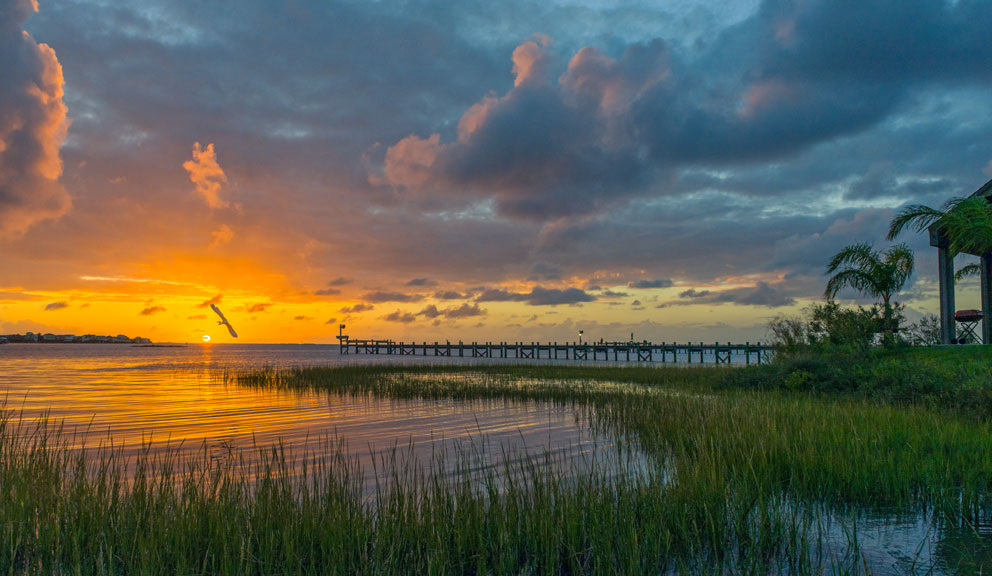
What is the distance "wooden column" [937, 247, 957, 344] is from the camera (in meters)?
21.3

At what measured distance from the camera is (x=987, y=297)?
2130 cm

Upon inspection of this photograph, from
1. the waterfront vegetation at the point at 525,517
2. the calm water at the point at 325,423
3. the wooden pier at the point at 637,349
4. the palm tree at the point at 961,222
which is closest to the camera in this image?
the waterfront vegetation at the point at 525,517

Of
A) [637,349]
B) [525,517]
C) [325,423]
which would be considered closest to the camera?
[525,517]

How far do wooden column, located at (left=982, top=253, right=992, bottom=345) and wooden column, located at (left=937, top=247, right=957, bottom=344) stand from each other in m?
0.97

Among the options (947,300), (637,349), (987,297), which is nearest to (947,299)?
(947,300)

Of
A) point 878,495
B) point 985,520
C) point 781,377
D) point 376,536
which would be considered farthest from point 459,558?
point 781,377

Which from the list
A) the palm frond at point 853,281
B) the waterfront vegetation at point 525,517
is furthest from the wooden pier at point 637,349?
the waterfront vegetation at point 525,517

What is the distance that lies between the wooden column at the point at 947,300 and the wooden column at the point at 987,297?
0.97 metres

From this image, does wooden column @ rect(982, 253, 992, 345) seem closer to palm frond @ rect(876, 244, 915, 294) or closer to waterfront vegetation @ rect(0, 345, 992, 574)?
palm frond @ rect(876, 244, 915, 294)

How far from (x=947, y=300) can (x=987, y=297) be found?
152 centimetres

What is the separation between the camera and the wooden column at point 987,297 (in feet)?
68.9

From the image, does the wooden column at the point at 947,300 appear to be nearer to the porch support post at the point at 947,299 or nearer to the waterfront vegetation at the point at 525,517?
the porch support post at the point at 947,299

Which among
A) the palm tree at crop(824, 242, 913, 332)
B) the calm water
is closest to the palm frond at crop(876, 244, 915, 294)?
the palm tree at crop(824, 242, 913, 332)

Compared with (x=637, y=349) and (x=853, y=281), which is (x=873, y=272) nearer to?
(x=853, y=281)
